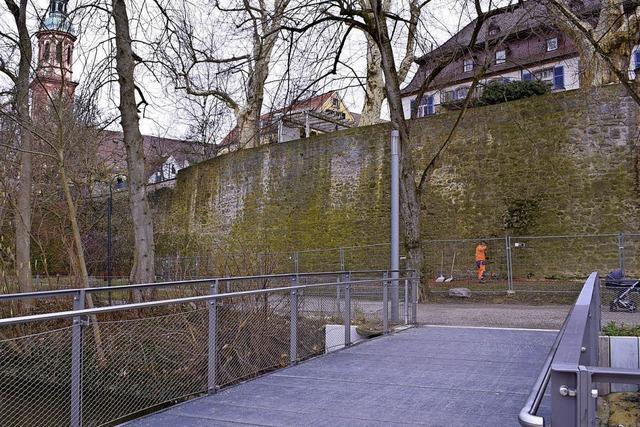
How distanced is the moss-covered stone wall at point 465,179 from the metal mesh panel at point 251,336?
28.5ft

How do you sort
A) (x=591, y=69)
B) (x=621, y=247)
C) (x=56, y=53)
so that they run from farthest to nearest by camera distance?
(x=591, y=69) < (x=621, y=247) < (x=56, y=53)

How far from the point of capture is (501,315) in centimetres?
1199

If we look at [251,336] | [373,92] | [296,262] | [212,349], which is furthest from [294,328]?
[373,92]

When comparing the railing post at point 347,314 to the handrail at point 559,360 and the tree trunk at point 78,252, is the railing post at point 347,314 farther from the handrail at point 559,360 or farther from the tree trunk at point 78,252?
the handrail at point 559,360

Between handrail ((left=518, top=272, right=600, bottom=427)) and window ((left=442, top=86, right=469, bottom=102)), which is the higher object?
window ((left=442, top=86, right=469, bottom=102))

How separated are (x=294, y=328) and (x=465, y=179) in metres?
13.4

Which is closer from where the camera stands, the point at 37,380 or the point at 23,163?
the point at 37,380

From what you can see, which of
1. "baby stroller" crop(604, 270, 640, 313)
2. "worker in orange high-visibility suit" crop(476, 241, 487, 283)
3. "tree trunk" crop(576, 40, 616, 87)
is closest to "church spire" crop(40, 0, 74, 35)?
"baby stroller" crop(604, 270, 640, 313)

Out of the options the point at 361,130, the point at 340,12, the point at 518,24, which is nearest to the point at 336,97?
the point at 340,12

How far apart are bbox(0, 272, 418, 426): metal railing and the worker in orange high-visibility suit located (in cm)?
1029

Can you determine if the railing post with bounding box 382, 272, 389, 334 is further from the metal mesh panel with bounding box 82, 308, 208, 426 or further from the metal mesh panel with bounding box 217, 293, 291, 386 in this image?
the metal mesh panel with bounding box 82, 308, 208, 426

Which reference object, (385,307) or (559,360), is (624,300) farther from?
(559,360)

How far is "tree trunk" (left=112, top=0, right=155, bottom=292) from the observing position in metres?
10.5

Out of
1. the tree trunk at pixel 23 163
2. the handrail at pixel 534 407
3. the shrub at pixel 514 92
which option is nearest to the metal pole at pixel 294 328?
the handrail at pixel 534 407
